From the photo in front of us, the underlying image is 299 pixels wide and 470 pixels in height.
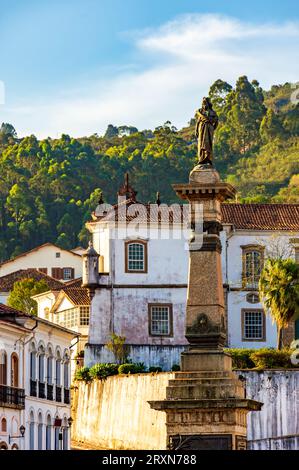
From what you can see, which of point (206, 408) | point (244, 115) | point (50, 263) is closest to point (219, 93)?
point (244, 115)

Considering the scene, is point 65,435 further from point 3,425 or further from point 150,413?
point 3,425

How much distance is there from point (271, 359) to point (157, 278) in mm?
9278

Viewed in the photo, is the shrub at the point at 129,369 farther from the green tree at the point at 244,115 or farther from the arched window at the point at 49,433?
the green tree at the point at 244,115

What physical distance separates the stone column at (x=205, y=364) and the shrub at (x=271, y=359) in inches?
1310

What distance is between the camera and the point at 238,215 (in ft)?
286

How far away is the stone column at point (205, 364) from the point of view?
41.3 metres

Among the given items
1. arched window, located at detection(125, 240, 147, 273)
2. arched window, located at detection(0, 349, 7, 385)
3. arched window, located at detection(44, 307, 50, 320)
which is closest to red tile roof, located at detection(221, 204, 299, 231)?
arched window, located at detection(125, 240, 147, 273)

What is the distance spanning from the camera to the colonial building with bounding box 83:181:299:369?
3270 inches

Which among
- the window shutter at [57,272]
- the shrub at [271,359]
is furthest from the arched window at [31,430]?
the window shutter at [57,272]

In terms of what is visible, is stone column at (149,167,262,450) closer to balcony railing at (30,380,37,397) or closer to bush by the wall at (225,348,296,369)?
balcony railing at (30,380,37,397)

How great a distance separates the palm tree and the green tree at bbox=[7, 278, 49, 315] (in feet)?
76.5

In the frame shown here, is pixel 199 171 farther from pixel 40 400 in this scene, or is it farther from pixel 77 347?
pixel 77 347

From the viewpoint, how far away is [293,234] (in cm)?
8562
